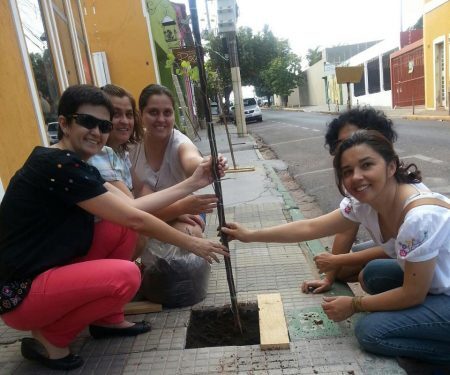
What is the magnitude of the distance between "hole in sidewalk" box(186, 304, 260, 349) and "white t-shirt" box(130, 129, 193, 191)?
935mm

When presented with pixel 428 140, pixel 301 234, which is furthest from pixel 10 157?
pixel 428 140

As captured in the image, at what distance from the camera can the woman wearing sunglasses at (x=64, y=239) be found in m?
1.99

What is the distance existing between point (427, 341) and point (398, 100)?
83.5 feet

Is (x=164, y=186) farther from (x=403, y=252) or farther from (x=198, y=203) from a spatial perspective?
(x=403, y=252)

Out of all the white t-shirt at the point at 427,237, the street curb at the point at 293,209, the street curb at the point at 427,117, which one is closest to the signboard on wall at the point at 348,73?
the street curb at the point at 293,209

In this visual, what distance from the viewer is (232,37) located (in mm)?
11836

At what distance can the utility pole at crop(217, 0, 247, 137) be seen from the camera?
947cm

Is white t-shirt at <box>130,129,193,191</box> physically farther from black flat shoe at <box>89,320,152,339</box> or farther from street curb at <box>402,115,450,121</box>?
street curb at <box>402,115,450,121</box>

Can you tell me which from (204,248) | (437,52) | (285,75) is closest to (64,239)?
(204,248)

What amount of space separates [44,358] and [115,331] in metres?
0.41

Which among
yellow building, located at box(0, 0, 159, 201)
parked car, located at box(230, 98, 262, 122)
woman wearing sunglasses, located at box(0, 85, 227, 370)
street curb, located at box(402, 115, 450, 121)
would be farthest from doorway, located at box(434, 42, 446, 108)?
woman wearing sunglasses, located at box(0, 85, 227, 370)

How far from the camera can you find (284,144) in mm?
13047

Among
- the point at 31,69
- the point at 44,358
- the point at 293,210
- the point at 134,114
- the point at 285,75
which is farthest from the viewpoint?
the point at 285,75

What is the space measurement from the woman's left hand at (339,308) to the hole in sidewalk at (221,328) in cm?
51
